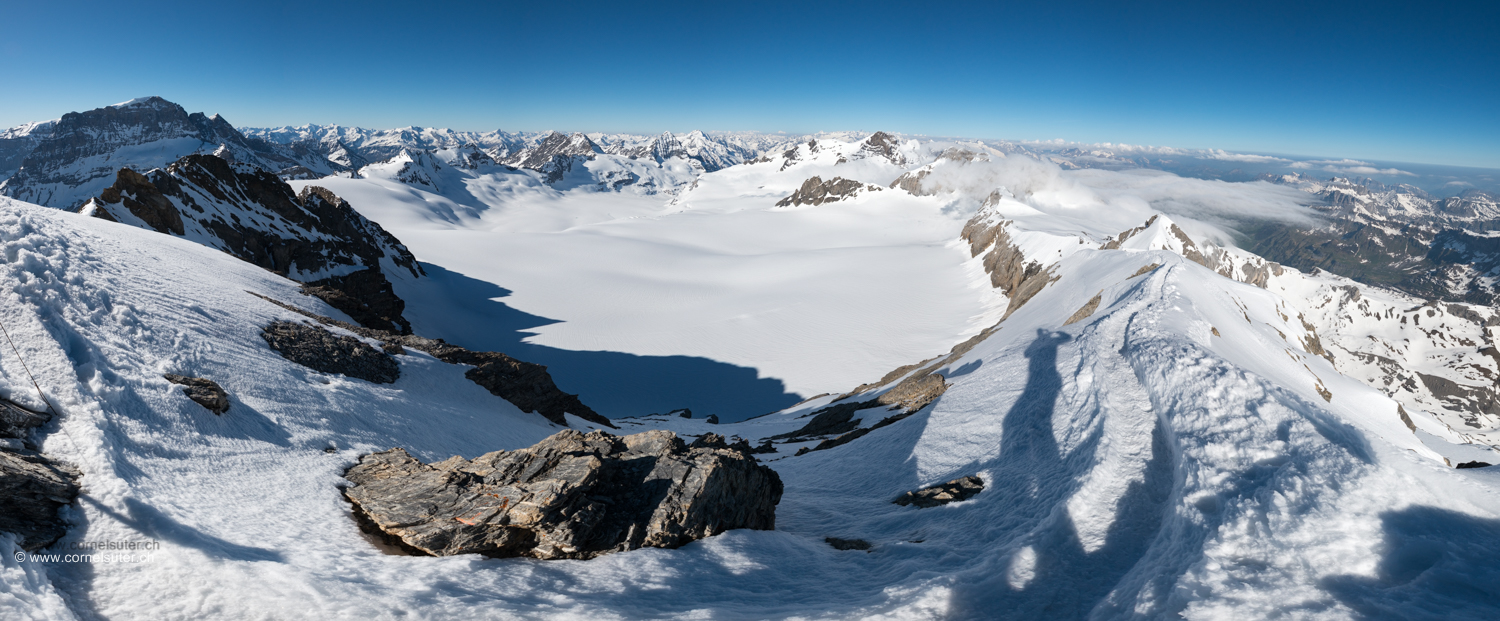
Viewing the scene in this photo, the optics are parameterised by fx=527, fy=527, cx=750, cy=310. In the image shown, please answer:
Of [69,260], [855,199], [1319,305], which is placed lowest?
[1319,305]

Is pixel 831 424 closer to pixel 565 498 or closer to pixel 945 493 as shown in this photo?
pixel 945 493

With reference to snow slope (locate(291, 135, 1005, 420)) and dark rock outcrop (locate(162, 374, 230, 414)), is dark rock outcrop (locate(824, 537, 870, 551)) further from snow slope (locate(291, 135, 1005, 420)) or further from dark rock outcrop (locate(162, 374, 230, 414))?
snow slope (locate(291, 135, 1005, 420))

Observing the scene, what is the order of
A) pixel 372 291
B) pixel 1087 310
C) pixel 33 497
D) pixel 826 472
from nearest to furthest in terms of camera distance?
pixel 33 497, pixel 826 472, pixel 1087 310, pixel 372 291

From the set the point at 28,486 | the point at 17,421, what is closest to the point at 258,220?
the point at 17,421

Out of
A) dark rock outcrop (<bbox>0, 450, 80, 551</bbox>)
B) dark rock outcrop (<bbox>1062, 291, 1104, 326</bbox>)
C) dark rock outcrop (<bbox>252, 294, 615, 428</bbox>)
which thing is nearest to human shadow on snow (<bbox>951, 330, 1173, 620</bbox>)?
dark rock outcrop (<bbox>0, 450, 80, 551</bbox>)

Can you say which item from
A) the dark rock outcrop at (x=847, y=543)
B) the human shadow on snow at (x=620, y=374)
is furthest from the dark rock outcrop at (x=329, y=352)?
the human shadow on snow at (x=620, y=374)

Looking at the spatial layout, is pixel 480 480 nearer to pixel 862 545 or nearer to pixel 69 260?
pixel 862 545

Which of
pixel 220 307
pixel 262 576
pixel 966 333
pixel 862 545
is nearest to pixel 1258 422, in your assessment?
pixel 862 545

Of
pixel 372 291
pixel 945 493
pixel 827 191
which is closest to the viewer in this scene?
pixel 945 493
